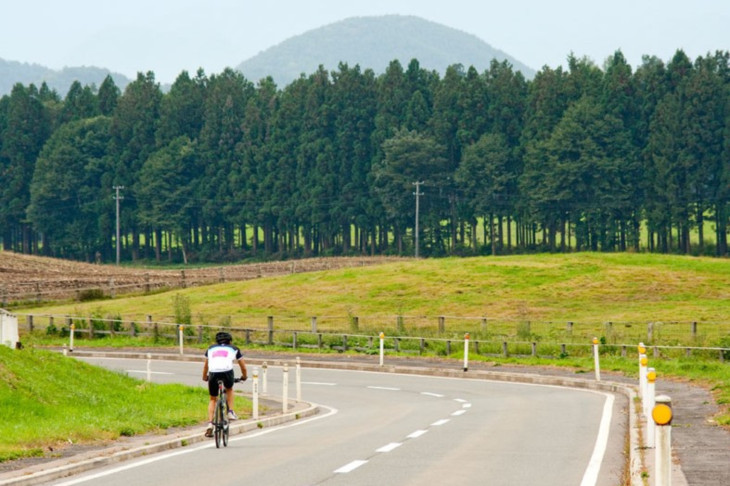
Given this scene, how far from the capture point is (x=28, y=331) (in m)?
54.8

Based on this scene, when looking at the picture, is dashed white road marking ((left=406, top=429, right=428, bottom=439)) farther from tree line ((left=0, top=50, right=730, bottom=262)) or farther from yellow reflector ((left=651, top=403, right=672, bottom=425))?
tree line ((left=0, top=50, right=730, bottom=262))

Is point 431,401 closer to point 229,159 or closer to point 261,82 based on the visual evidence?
point 229,159

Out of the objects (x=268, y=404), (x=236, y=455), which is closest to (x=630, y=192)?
(x=268, y=404)

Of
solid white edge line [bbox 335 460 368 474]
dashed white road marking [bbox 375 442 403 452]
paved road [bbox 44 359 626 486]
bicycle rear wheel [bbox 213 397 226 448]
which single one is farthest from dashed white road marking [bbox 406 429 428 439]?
solid white edge line [bbox 335 460 368 474]

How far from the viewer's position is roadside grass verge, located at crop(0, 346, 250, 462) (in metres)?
18.1

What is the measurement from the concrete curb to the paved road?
268 mm

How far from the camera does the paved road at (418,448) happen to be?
47.0 ft

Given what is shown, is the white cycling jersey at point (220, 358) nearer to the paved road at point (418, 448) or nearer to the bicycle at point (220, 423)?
the bicycle at point (220, 423)

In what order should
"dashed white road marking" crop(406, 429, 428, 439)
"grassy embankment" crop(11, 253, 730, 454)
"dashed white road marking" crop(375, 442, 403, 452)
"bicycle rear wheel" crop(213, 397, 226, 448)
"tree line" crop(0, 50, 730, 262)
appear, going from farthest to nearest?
"tree line" crop(0, 50, 730, 262), "grassy embankment" crop(11, 253, 730, 454), "dashed white road marking" crop(406, 429, 428, 439), "bicycle rear wheel" crop(213, 397, 226, 448), "dashed white road marking" crop(375, 442, 403, 452)

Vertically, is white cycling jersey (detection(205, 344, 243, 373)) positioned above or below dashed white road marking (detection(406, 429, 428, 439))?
above

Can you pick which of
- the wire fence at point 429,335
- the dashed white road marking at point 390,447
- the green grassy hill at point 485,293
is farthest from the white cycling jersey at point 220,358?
the green grassy hill at point 485,293

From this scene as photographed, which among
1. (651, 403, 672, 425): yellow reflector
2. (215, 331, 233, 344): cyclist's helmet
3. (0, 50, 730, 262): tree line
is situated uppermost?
(0, 50, 730, 262): tree line

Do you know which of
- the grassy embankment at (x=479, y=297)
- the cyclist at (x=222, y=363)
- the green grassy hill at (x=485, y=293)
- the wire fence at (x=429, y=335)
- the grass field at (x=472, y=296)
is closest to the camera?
the cyclist at (x=222, y=363)

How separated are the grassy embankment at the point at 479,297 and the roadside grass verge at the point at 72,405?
23.0 m
